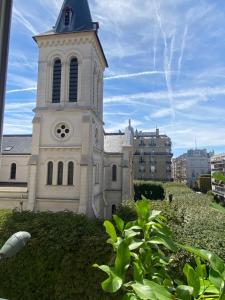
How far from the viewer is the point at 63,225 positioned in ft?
20.2

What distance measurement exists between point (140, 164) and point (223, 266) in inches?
2176

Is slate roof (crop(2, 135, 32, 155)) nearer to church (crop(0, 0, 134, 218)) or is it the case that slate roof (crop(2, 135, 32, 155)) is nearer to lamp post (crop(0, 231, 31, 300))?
church (crop(0, 0, 134, 218))

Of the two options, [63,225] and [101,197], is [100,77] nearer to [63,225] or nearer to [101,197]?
[101,197]

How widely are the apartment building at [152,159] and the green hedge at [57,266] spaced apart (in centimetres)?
4962

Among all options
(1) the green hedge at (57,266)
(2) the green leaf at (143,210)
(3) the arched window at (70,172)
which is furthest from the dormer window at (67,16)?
(2) the green leaf at (143,210)

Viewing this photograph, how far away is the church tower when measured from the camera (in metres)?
16.4

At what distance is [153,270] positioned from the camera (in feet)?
3.27

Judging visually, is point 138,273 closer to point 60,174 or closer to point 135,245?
point 135,245

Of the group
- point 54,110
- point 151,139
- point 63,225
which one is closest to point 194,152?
point 151,139

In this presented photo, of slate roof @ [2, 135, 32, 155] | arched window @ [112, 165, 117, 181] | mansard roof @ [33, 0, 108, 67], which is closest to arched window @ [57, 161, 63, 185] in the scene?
arched window @ [112, 165, 117, 181]

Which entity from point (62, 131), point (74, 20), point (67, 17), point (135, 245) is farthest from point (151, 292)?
point (67, 17)

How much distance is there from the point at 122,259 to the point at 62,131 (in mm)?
16792

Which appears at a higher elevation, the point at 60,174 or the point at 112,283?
the point at 60,174

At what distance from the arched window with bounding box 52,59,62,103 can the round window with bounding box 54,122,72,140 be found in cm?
180
